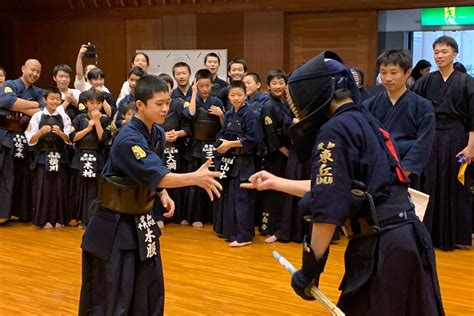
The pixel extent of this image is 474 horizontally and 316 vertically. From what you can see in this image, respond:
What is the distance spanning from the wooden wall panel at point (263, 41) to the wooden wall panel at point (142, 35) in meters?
1.79

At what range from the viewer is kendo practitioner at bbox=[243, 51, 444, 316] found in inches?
78.4

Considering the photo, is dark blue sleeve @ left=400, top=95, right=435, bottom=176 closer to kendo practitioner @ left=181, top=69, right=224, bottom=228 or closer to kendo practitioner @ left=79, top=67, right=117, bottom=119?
kendo practitioner @ left=181, top=69, right=224, bottom=228

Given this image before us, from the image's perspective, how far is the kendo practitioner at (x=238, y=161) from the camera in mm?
5762

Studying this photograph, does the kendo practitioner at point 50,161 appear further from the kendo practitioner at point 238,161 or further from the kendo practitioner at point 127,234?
the kendo practitioner at point 127,234

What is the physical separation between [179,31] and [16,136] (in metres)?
4.55

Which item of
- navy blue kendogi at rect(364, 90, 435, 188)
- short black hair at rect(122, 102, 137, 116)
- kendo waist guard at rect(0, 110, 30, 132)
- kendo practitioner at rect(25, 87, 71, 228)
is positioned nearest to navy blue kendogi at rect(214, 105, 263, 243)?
short black hair at rect(122, 102, 137, 116)

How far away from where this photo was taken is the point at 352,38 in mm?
8898

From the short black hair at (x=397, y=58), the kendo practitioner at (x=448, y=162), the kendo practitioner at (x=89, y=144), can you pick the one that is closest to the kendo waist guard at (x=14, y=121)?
the kendo practitioner at (x=89, y=144)

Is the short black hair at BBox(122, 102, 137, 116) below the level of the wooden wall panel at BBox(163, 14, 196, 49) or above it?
below

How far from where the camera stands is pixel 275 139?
587 centimetres

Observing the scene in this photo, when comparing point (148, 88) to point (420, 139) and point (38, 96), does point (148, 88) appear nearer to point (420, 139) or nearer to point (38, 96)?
point (420, 139)

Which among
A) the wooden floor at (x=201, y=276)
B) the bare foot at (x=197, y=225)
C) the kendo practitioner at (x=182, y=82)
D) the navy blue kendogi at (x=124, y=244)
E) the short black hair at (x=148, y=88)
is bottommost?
the wooden floor at (x=201, y=276)

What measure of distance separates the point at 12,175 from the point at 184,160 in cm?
205

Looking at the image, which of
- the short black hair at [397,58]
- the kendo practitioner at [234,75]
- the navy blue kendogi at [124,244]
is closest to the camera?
the navy blue kendogi at [124,244]
